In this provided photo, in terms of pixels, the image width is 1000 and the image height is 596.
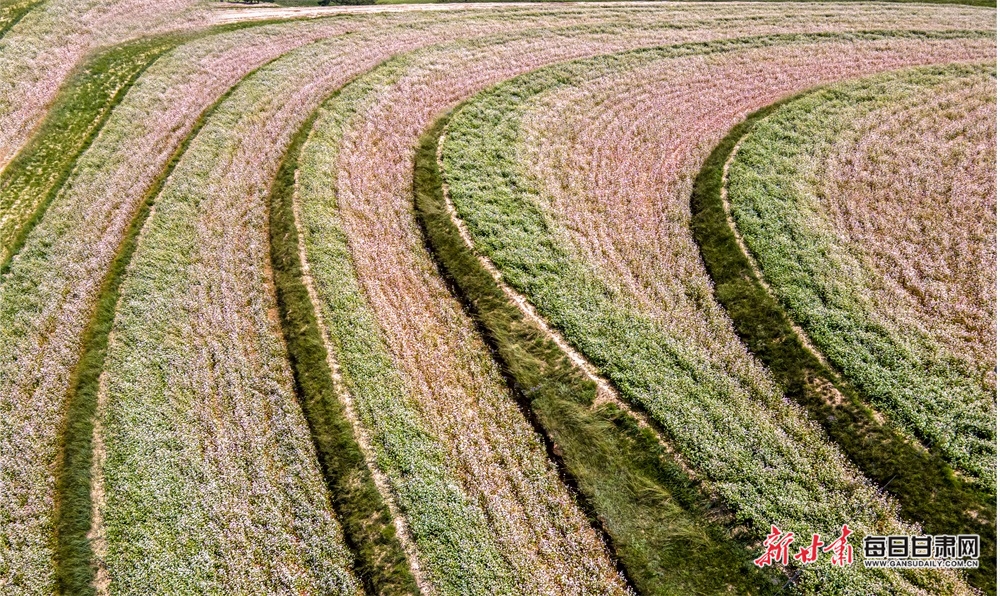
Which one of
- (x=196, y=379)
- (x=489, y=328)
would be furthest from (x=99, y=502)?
(x=489, y=328)

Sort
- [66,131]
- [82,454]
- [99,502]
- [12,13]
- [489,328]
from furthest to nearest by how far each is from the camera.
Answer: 1. [12,13]
2. [66,131]
3. [489,328]
4. [82,454]
5. [99,502]

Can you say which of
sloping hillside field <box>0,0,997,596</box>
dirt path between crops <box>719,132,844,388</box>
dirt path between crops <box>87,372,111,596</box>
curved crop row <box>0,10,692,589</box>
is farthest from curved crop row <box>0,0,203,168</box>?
dirt path between crops <box>719,132,844,388</box>

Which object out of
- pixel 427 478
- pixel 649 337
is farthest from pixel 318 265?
pixel 649 337

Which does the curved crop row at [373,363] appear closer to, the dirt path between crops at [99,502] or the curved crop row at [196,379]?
the curved crop row at [196,379]

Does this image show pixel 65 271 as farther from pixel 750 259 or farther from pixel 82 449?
pixel 750 259

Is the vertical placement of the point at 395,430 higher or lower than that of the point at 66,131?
lower

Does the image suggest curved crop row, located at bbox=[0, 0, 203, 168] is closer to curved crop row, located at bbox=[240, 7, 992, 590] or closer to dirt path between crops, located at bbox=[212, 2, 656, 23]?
dirt path between crops, located at bbox=[212, 2, 656, 23]
